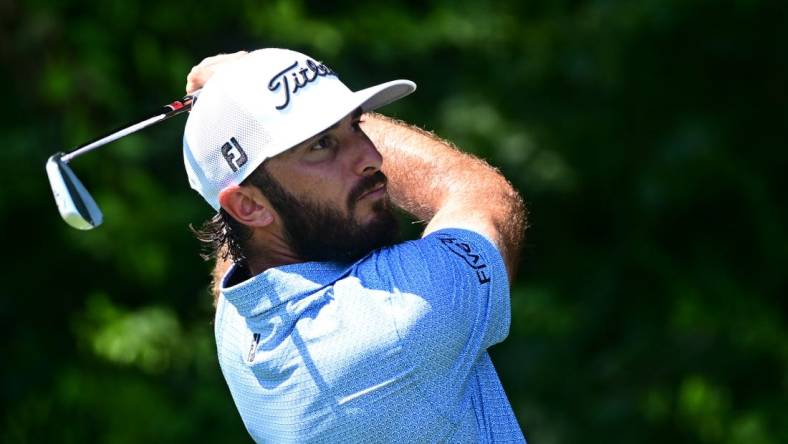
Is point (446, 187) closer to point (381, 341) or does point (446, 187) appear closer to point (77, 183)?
point (381, 341)

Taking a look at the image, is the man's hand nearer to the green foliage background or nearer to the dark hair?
the dark hair

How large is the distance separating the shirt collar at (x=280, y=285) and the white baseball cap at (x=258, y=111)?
15 cm

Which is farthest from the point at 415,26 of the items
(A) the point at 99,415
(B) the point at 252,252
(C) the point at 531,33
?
(B) the point at 252,252

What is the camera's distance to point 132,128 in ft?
7.22

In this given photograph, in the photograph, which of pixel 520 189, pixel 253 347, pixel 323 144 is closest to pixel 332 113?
pixel 323 144

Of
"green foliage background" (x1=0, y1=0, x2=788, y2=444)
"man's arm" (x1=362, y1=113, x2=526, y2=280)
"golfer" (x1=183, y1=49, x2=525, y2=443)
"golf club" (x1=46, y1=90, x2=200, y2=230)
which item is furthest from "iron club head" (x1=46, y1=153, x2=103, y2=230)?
"green foliage background" (x1=0, y1=0, x2=788, y2=444)

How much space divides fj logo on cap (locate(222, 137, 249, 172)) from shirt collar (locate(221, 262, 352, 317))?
0.16m

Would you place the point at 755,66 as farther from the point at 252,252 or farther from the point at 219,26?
the point at 252,252

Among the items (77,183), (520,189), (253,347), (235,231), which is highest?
(77,183)

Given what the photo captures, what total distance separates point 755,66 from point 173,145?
7.71ft

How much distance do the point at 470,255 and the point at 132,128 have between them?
1.79 ft

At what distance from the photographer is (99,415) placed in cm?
567

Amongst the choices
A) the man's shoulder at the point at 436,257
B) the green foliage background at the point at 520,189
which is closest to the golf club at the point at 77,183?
the man's shoulder at the point at 436,257

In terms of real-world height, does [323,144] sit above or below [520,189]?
above
